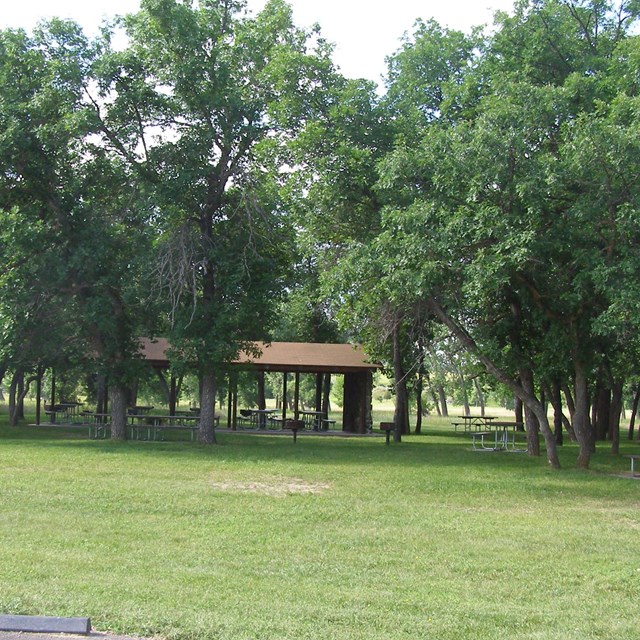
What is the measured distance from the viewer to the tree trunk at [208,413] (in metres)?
24.2

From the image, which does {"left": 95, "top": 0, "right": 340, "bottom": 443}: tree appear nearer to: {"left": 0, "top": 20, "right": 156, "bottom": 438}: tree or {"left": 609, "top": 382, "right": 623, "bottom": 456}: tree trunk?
{"left": 0, "top": 20, "right": 156, "bottom": 438}: tree

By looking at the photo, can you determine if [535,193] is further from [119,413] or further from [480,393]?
[480,393]

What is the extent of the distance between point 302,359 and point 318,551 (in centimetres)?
2370

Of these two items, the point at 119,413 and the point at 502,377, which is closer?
the point at 502,377

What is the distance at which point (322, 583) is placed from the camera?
7258 millimetres

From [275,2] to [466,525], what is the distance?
16.8m

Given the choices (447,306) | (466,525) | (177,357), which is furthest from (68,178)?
(466,525)

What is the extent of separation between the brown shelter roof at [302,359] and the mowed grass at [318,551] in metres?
14.4

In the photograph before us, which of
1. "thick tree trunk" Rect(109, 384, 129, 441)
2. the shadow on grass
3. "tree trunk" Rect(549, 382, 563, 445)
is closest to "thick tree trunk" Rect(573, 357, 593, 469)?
the shadow on grass

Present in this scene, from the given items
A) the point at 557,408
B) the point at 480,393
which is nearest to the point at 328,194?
the point at 557,408

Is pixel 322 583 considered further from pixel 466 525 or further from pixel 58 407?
pixel 58 407

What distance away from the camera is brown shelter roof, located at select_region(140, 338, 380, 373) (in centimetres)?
3178

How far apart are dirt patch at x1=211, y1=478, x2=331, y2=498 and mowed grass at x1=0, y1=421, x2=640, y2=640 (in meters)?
0.06

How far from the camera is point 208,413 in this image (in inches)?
957
